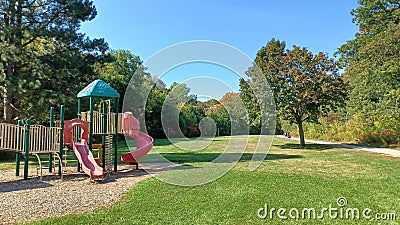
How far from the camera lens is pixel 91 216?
469cm

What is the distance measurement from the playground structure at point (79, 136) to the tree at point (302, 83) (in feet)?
29.1

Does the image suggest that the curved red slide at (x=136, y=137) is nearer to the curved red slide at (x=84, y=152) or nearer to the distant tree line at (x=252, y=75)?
the curved red slide at (x=84, y=152)

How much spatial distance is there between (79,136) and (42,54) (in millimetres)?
4791

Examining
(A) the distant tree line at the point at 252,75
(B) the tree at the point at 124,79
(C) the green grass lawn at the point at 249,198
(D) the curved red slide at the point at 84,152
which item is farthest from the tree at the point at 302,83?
(B) the tree at the point at 124,79

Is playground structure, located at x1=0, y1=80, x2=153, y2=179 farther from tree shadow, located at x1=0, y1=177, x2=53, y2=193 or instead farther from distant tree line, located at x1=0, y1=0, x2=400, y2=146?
distant tree line, located at x1=0, y1=0, x2=400, y2=146

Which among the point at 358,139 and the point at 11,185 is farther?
the point at 358,139

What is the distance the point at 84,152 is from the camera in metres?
→ 8.78

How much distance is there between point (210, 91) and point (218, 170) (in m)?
2.75

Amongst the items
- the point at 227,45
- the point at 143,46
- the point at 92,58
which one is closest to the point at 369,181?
the point at 227,45

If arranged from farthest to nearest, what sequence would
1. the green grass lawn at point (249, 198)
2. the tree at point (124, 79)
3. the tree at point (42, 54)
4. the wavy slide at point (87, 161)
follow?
the tree at point (124, 79), the tree at point (42, 54), the wavy slide at point (87, 161), the green grass lawn at point (249, 198)

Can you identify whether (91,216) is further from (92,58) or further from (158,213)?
(92,58)

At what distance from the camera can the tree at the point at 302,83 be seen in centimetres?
1653

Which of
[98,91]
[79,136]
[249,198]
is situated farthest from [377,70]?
[79,136]

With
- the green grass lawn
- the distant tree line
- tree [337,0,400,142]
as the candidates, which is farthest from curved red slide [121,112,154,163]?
tree [337,0,400,142]
